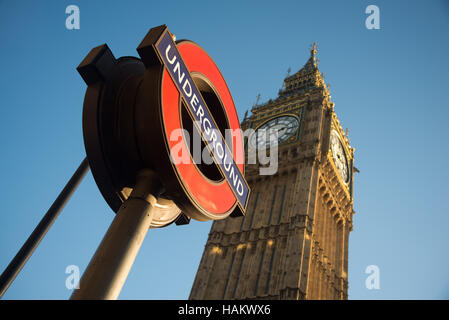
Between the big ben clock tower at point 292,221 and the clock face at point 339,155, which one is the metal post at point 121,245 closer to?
the big ben clock tower at point 292,221

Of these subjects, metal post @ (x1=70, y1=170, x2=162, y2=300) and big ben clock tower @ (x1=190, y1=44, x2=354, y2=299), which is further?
big ben clock tower @ (x1=190, y1=44, x2=354, y2=299)

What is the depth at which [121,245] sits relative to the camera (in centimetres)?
444

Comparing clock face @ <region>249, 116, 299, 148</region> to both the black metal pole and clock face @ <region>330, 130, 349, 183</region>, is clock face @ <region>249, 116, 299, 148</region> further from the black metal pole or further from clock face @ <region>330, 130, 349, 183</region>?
the black metal pole

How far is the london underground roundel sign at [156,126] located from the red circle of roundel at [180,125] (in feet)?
0.04

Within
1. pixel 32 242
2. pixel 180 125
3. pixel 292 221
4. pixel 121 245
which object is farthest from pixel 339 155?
pixel 121 245

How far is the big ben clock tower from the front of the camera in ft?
98.8

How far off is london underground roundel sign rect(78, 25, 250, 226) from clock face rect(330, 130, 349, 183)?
119 feet

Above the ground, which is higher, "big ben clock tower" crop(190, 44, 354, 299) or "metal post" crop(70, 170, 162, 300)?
"big ben clock tower" crop(190, 44, 354, 299)

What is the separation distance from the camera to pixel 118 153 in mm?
5043

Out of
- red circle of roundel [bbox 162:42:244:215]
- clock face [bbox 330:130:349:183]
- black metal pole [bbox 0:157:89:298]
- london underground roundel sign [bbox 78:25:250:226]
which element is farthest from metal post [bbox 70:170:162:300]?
clock face [bbox 330:130:349:183]

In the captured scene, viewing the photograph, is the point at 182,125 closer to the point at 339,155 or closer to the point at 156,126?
the point at 156,126

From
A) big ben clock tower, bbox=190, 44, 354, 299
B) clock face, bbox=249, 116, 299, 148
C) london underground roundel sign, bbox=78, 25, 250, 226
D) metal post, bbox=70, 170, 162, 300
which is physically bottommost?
metal post, bbox=70, 170, 162, 300
